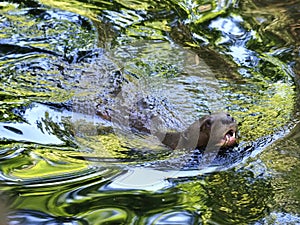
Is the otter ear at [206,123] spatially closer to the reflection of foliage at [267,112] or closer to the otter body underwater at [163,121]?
the otter body underwater at [163,121]

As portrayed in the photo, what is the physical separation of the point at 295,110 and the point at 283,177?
1.06 meters

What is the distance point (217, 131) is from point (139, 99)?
3.47ft

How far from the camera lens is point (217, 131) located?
3713 millimetres

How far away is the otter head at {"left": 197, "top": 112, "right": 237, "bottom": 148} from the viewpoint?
371 centimetres

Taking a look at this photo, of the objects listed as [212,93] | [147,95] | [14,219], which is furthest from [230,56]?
[14,219]

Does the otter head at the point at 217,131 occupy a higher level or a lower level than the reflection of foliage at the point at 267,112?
lower

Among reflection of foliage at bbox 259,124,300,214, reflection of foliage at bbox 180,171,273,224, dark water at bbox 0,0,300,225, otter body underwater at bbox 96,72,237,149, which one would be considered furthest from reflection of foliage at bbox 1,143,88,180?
reflection of foliage at bbox 259,124,300,214

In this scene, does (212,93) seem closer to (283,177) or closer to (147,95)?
(147,95)

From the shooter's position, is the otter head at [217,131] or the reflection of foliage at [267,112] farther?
the reflection of foliage at [267,112]

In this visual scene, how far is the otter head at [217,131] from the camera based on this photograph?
3709mm

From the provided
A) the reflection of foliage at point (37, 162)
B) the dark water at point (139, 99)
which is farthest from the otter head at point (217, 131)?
the reflection of foliage at point (37, 162)

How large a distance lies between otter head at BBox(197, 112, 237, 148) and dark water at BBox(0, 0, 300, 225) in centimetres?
10

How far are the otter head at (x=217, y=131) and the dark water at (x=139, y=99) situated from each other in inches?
4.0

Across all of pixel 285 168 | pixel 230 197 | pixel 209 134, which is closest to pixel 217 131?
pixel 209 134
